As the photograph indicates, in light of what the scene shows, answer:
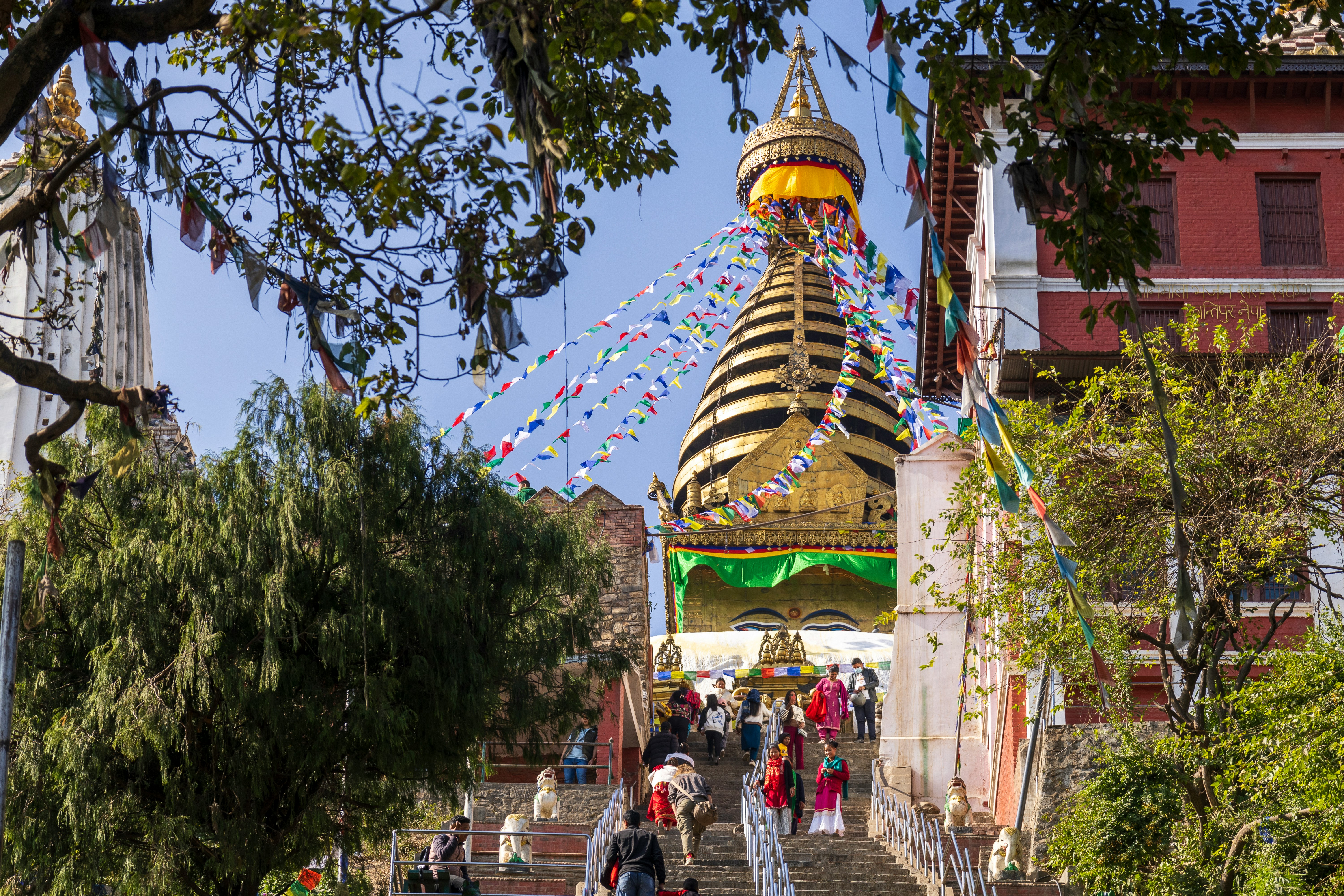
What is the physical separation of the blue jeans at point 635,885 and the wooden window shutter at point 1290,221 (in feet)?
42.9

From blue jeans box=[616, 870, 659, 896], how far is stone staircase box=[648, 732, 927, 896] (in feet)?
7.51

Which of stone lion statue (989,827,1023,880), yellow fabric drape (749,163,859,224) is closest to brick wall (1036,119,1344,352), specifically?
stone lion statue (989,827,1023,880)

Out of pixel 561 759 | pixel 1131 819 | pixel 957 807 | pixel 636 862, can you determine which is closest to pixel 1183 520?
pixel 1131 819

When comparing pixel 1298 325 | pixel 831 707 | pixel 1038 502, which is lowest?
pixel 831 707

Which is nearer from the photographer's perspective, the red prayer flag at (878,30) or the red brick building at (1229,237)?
the red prayer flag at (878,30)

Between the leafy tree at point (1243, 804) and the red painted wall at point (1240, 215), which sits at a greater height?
the red painted wall at point (1240, 215)

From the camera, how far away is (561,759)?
68.5ft

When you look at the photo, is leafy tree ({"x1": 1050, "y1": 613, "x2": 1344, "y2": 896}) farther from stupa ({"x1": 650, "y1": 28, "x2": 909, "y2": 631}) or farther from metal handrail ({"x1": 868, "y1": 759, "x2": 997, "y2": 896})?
stupa ({"x1": 650, "y1": 28, "x2": 909, "y2": 631})

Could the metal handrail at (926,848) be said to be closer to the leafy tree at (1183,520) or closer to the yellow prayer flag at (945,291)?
the leafy tree at (1183,520)

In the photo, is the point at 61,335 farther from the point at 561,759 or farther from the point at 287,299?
the point at 287,299

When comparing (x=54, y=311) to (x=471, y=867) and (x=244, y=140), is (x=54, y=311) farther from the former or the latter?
(x=471, y=867)

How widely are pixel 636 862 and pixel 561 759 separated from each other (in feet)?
26.2

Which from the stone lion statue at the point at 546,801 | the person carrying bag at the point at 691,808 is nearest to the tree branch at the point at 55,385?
the person carrying bag at the point at 691,808

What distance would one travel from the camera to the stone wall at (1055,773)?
15.7 metres
